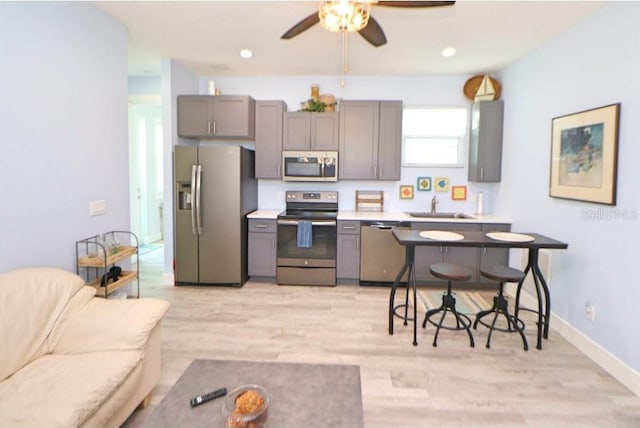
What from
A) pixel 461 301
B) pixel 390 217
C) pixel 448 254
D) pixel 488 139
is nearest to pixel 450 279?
pixel 461 301

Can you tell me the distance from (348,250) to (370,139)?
56.6 inches

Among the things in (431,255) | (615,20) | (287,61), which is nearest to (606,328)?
(431,255)

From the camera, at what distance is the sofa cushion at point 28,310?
5.96ft

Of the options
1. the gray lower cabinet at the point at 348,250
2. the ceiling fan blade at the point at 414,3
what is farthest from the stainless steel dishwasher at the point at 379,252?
the ceiling fan blade at the point at 414,3

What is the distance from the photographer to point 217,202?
4.29 meters

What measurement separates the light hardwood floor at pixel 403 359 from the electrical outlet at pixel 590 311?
11.7 inches

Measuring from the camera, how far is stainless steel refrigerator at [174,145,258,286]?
424cm

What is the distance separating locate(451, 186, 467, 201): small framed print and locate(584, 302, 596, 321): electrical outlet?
2210 mm

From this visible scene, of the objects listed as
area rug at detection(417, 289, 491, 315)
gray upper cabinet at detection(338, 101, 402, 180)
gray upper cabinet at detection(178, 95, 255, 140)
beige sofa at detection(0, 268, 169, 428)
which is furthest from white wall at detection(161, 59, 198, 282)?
area rug at detection(417, 289, 491, 315)

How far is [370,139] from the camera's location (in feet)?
15.2

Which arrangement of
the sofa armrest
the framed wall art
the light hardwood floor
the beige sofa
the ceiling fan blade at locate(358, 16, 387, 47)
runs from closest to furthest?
1. the beige sofa
2. the sofa armrest
3. the light hardwood floor
4. the ceiling fan blade at locate(358, 16, 387, 47)
5. the framed wall art

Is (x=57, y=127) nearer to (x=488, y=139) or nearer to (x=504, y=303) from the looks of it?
(x=504, y=303)

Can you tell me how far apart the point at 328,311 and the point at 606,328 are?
2280 mm

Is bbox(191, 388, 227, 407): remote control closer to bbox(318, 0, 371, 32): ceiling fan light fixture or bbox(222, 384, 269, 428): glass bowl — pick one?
bbox(222, 384, 269, 428): glass bowl
